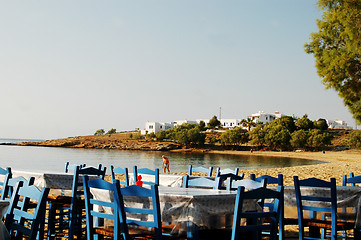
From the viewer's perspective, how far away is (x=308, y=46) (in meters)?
13.1

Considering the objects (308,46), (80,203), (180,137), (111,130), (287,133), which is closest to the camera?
(80,203)

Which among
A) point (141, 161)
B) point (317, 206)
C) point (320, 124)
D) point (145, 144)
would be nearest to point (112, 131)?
point (145, 144)

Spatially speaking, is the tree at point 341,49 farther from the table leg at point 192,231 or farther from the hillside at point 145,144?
the hillside at point 145,144

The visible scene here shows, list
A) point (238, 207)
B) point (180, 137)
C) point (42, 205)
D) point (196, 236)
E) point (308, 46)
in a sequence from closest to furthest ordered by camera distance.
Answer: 1. point (42, 205)
2. point (238, 207)
3. point (196, 236)
4. point (308, 46)
5. point (180, 137)

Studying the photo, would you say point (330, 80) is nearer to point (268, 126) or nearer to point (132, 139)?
point (268, 126)

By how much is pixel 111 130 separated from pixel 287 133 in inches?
3211

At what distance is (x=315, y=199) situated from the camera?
13.4ft

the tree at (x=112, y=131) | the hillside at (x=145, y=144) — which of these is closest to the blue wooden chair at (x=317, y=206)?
the hillside at (x=145, y=144)

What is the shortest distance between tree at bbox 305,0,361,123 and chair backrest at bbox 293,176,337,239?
7350 millimetres

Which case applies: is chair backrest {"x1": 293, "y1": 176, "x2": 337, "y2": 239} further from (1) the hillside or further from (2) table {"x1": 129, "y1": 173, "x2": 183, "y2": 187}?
(1) the hillside

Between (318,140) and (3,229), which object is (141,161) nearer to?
(318,140)

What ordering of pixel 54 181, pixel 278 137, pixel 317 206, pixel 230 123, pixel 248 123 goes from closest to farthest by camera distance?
pixel 317 206, pixel 54 181, pixel 278 137, pixel 248 123, pixel 230 123

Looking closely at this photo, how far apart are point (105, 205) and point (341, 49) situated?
10524mm

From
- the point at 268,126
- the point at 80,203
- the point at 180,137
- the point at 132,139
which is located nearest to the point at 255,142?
the point at 268,126
